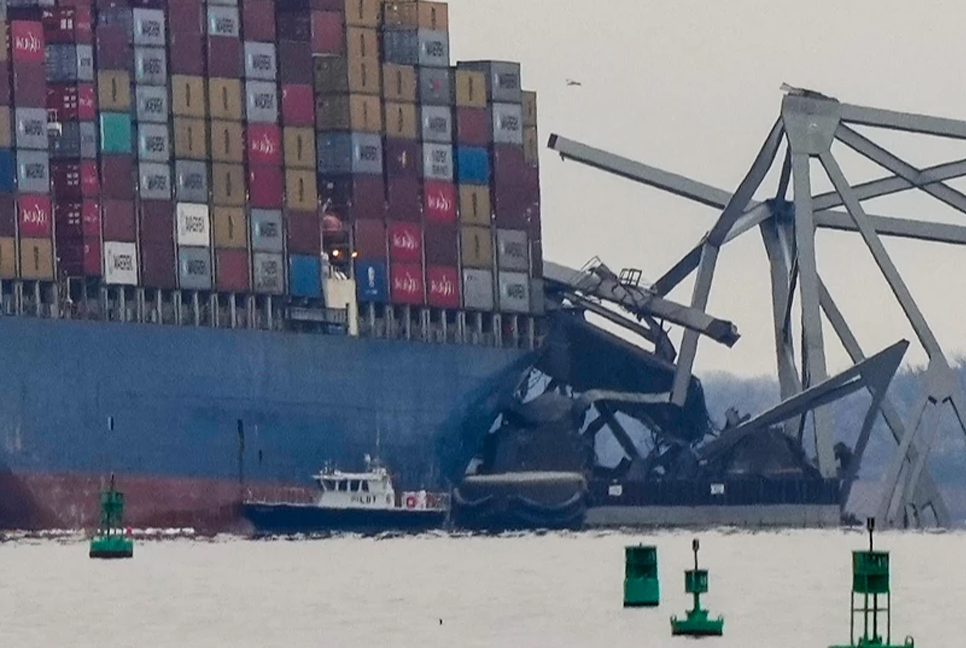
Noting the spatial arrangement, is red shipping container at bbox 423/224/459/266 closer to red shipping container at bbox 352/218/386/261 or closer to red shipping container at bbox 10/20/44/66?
red shipping container at bbox 352/218/386/261

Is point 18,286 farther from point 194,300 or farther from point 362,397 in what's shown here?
point 362,397

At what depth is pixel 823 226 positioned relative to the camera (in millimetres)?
123562

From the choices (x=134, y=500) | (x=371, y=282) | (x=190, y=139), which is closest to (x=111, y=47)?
(x=190, y=139)

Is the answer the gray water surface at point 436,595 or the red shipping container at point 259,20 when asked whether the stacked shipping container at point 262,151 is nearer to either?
the red shipping container at point 259,20

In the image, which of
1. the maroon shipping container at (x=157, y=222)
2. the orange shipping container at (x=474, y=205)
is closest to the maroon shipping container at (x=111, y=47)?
the maroon shipping container at (x=157, y=222)

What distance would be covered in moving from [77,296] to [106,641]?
183ft

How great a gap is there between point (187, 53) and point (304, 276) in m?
8.05

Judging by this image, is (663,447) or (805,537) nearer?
(805,537)

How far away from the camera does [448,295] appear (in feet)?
413

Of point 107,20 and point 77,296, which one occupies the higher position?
point 107,20

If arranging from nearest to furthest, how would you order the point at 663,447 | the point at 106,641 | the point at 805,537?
1. the point at 106,641
2. the point at 805,537
3. the point at 663,447

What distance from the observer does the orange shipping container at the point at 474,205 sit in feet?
412

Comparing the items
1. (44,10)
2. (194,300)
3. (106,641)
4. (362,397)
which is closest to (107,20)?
(44,10)

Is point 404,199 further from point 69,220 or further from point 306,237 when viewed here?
point 69,220
